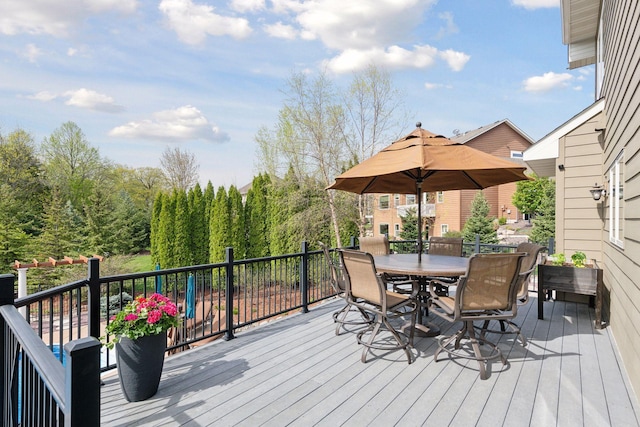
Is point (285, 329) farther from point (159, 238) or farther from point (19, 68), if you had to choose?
point (19, 68)

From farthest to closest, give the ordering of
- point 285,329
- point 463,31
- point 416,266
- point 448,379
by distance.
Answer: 1. point 463,31
2. point 285,329
3. point 416,266
4. point 448,379

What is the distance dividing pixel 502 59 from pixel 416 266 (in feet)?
32.5

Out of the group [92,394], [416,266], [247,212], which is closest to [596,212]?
[416,266]

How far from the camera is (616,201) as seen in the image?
387cm

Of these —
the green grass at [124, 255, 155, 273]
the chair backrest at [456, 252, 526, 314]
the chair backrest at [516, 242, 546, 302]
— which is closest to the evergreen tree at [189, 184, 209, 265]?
the green grass at [124, 255, 155, 273]

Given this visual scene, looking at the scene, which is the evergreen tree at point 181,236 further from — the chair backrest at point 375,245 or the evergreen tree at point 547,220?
the evergreen tree at point 547,220

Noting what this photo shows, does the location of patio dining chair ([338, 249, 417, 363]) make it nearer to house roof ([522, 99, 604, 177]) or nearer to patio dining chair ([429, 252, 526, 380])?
patio dining chair ([429, 252, 526, 380])

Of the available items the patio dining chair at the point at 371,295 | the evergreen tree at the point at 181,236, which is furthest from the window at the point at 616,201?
the evergreen tree at the point at 181,236

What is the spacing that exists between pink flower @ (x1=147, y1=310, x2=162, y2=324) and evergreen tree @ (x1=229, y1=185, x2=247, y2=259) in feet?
35.9

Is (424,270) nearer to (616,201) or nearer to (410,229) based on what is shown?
(616,201)

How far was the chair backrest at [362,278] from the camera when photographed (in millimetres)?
3229

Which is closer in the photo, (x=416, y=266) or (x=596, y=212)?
(x=416, y=266)

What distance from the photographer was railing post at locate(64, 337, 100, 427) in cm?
86

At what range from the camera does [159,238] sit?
1382 cm
